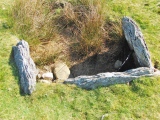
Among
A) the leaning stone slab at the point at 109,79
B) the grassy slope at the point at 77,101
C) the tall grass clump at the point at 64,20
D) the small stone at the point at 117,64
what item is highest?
the tall grass clump at the point at 64,20

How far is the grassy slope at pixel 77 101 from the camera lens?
13.1ft

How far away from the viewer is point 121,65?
193 inches

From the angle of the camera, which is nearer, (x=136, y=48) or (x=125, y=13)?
(x=136, y=48)

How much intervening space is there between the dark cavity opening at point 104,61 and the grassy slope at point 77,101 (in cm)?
70

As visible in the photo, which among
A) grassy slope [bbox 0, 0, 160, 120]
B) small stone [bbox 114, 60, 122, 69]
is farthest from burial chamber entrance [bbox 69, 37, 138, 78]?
grassy slope [bbox 0, 0, 160, 120]

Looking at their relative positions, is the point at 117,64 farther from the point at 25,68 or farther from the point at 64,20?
the point at 25,68

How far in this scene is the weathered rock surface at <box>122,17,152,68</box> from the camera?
14.9 ft

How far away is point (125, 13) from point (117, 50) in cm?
95

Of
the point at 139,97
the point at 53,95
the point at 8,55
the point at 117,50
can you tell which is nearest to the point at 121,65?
the point at 117,50

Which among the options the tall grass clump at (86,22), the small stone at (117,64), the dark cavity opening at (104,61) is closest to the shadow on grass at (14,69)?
the dark cavity opening at (104,61)

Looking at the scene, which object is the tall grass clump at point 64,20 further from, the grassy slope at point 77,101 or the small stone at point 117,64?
the grassy slope at point 77,101

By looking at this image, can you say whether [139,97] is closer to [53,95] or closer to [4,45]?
[53,95]

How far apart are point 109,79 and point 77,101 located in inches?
22.2

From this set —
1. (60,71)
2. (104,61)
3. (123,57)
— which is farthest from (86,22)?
(60,71)
